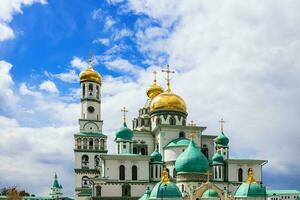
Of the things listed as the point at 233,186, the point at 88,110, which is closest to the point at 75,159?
the point at 88,110

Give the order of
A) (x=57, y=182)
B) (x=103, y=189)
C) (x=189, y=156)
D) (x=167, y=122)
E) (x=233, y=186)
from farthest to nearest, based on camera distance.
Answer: (x=57, y=182)
(x=167, y=122)
(x=233, y=186)
(x=103, y=189)
(x=189, y=156)

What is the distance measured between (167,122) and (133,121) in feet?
30.2

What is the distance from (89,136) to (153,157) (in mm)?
10037

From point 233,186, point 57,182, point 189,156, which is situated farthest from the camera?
point 57,182

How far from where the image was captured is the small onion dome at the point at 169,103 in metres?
52.1

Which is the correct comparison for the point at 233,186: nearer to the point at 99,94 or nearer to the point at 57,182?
the point at 99,94

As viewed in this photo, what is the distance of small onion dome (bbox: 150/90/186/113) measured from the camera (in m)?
52.1

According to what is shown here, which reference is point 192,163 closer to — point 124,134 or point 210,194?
point 210,194

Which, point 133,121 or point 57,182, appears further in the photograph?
point 57,182

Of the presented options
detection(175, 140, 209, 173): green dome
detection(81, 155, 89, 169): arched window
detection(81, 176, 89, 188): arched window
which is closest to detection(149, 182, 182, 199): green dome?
detection(175, 140, 209, 173): green dome

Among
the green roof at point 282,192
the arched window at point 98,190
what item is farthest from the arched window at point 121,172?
the green roof at point 282,192

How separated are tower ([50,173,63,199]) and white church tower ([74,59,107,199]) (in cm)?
1931

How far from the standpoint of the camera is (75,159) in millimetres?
52844

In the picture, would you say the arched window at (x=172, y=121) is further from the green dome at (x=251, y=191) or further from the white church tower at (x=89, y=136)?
the green dome at (x=251, y=191)
